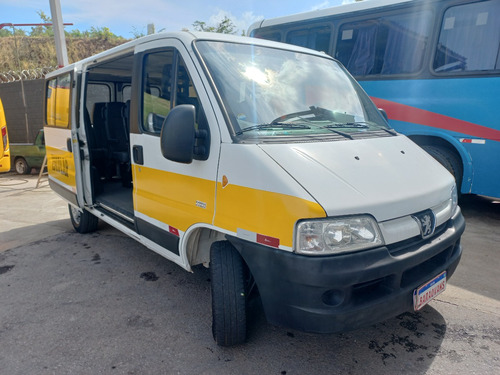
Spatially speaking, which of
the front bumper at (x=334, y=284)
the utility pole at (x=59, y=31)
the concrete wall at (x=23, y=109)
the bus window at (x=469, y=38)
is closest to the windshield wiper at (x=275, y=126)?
the front bumper at (x=334, y=284)

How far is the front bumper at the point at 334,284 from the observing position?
1938 millimetres

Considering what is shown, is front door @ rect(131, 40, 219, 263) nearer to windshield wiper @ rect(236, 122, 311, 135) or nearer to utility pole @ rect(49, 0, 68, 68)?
windshield wiper @ rect(236, 122, 311, 135)

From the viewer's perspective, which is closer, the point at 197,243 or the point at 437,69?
the point at 197,243

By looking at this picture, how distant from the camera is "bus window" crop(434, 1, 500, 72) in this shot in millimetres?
4918

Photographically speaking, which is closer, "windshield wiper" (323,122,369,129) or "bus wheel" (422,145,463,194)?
"windshield wiper" (323,122,369,129)

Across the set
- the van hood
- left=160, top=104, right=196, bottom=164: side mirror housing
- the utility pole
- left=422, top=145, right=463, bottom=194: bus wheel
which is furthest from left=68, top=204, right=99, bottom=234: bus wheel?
the utility pole

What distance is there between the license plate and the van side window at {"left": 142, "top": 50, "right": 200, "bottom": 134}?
1848 millimetres

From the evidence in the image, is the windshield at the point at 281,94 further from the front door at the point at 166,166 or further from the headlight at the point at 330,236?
the headlight at the point at 330,236

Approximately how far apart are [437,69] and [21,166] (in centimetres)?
1079

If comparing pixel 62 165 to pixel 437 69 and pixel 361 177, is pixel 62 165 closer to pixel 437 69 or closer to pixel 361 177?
pixel 361 177

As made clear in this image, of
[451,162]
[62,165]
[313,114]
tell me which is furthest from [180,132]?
[451,162]

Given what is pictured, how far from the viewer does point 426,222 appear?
90.0 inches

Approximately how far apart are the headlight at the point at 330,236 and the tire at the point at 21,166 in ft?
35.3

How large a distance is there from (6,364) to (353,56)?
20.2 ft
